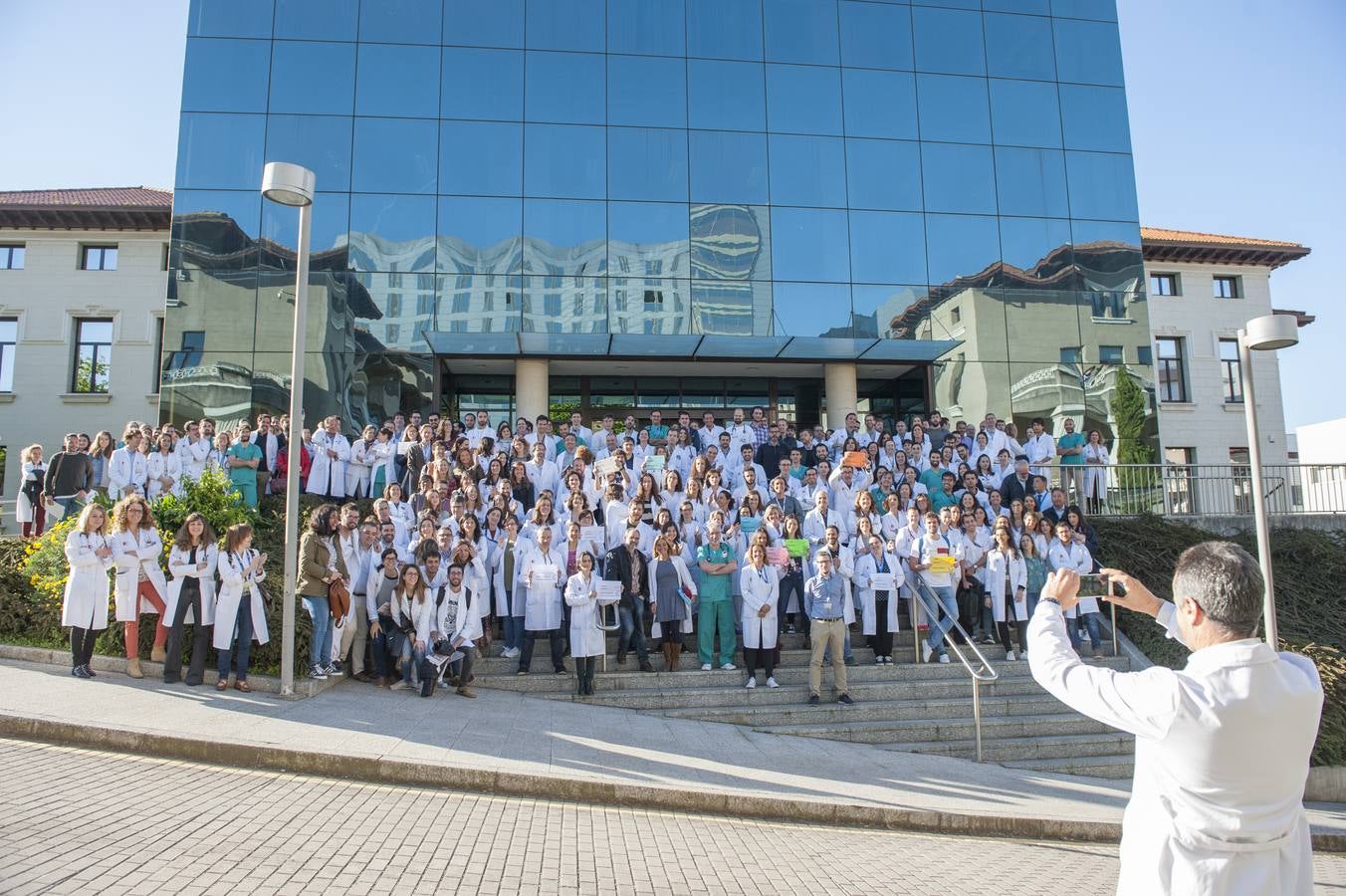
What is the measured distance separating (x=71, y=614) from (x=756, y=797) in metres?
7.58

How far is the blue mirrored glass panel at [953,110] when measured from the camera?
24.3 meters

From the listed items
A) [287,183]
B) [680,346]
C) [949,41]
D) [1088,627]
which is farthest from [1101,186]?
[287,183]

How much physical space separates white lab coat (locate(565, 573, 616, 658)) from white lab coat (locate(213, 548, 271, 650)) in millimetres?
3517

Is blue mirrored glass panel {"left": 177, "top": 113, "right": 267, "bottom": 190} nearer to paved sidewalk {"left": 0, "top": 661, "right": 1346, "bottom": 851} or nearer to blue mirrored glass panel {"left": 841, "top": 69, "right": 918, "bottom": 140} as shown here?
paved sidewalk {"left": 0, "top": 661, "right": 1346, "bottom": 851}

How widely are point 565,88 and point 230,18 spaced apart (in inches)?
354

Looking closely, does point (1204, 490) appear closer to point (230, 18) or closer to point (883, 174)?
point (883, 174)

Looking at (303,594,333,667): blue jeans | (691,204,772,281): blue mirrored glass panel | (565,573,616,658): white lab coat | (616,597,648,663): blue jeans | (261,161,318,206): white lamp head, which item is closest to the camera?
(261,161,318,206): white lamp head

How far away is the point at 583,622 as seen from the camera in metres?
10.5

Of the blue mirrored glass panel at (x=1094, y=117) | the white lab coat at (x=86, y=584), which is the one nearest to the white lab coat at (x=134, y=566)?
the white lab coat at (x=86, y=584)

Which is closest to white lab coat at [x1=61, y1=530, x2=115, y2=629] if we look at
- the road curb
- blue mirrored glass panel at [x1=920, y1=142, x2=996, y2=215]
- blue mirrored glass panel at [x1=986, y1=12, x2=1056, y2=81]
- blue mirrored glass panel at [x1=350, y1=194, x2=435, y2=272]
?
the road curb

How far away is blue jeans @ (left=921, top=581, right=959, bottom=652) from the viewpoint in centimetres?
1174

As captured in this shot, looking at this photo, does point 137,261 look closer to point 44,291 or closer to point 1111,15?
point 44,291

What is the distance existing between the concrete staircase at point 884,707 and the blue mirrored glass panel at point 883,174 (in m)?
15.7

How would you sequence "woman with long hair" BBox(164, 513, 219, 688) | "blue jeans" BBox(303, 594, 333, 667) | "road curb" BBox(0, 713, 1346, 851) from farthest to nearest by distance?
1. "blue jeans" BBox(303, 594, 333, 667)
2. "woman with long hair" BBox(164, 513, 219, 688)
3. "road curb" BBox(0, 713, 1346, 851)
